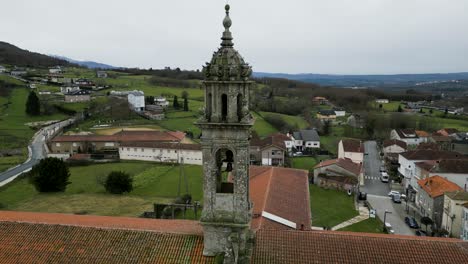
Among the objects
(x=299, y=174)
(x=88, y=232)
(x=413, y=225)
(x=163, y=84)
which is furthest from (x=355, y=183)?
(x=163, y=84)

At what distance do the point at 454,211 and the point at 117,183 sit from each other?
3141 cm

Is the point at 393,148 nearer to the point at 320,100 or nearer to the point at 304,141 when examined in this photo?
the point at 304,141

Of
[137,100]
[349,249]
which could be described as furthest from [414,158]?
[137,100]

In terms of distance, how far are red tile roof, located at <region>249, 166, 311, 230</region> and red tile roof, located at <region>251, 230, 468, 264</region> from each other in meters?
2.72

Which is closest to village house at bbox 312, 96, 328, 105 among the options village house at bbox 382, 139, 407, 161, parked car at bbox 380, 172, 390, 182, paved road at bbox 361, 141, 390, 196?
paved road at bbox 361, 141, 390, 196

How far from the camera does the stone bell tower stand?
528 inches

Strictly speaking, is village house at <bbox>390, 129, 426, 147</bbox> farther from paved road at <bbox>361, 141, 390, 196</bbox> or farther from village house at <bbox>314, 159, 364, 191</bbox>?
village house at <bbox>314, 159, 364, 191</bbox>

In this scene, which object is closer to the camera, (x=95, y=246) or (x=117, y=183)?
(x=95, y=246)

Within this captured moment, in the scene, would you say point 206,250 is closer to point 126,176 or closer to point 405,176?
point 126,176

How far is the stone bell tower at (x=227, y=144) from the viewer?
13.4 metres

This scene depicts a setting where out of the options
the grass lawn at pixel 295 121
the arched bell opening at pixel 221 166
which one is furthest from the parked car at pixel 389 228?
the grass lawn at pixel 295 121

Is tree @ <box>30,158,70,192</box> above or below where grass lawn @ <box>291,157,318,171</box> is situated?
above

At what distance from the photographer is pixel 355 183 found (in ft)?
145

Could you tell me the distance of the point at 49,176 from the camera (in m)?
37.2
